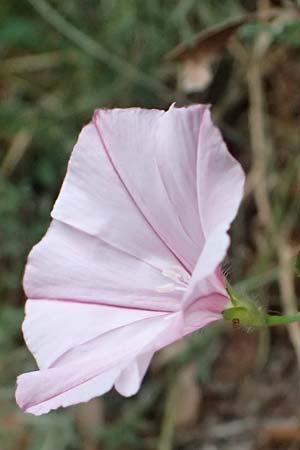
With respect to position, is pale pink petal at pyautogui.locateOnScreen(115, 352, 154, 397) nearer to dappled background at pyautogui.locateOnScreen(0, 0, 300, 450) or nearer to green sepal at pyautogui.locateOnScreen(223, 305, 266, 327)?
green sepal at pyautogui.locateOnScreen(223, 305, 266, 327)

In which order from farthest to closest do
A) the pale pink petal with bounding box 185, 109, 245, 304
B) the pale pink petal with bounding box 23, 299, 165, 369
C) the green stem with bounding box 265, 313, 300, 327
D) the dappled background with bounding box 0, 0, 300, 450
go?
the dappled background with bounding box 0, 0, 300, 450
the pale pink petal with bounding box 23, 299, 165, 369
the green stem with bounding box 265, 313, 300, 327
the pale pink petal with bounding box 185, 109, 245, 304

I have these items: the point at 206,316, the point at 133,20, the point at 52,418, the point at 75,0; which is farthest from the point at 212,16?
the point at 206,316

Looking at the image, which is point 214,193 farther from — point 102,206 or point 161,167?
point 102,206

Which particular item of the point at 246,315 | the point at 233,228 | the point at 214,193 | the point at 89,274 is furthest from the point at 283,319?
the point at 233,228

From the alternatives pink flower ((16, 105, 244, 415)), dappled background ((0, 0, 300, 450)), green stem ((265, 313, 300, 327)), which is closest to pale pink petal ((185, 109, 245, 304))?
pink flower ((16, 105, 244, 415))

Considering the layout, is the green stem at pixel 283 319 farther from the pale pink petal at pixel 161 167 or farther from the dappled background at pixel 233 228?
the dappled background at pixel 233 228

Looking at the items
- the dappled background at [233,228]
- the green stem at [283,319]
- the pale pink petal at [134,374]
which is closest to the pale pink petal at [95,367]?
the pale pink petal at [134,374]
